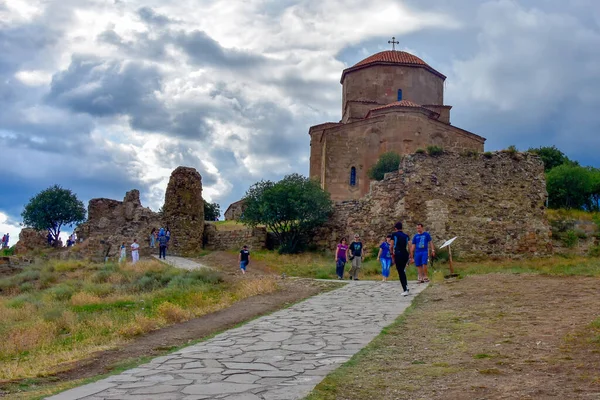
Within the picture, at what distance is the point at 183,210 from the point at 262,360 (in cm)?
2429

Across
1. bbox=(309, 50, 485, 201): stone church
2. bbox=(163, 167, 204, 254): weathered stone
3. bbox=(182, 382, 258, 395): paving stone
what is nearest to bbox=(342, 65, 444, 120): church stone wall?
bbox=(309, 50, 485, 201): stone church

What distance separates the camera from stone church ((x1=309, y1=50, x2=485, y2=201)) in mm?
36188

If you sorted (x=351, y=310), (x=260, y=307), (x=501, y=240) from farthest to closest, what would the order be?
(x=501, y=240) < (x=260, y=307) < (x=351, y=310)

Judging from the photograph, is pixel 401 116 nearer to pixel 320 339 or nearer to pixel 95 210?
pixel 95 210

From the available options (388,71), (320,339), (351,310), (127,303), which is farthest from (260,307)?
(388,71)

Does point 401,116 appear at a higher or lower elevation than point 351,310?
higher

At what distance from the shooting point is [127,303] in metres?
15.2

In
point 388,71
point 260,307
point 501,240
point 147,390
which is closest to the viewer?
point 147,390

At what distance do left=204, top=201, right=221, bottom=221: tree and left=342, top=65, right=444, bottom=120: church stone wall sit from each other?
61.0 feet

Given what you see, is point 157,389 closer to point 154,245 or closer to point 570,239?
point 570,239

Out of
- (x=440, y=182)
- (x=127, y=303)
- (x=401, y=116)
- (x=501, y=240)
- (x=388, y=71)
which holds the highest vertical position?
(x=388, y=71)

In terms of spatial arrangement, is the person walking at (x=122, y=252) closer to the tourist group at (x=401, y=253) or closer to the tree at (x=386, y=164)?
the tourist group at (x=401, y=253)

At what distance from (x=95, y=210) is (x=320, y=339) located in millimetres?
31332

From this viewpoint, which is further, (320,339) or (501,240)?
(501,240)
